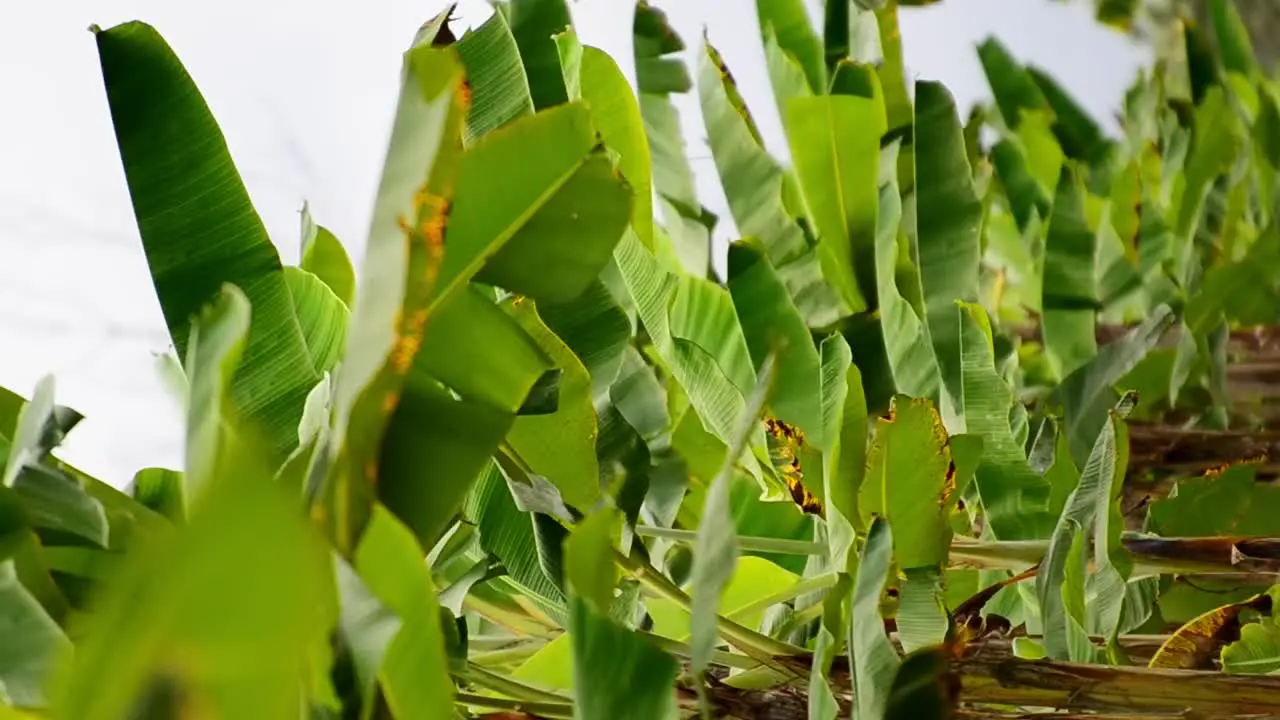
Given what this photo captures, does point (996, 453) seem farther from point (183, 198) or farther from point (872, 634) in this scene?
point (183, 198)

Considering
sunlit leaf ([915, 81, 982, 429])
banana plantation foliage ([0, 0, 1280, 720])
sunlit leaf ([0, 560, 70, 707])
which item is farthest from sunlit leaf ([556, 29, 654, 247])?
sunlit leaf ([0, 560, 70, 707])

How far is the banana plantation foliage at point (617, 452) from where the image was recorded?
205 millimetres

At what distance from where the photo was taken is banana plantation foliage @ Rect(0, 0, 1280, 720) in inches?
8.1

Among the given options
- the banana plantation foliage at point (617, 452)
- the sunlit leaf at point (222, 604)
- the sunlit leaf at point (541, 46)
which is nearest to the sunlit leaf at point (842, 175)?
the banana plantation foliage at point (617, 452)

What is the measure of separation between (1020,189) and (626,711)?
595 mm

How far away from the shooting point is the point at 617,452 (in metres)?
0.35

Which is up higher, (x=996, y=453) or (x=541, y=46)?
(x=541, y=46)

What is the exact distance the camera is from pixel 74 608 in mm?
250

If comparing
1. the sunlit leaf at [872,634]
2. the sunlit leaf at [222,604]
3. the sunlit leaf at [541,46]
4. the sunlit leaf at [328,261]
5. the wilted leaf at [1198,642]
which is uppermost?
the sunlit leaf at [541,46]

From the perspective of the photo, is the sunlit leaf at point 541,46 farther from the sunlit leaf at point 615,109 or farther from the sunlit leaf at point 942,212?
the sunlit leaf at point 942,212

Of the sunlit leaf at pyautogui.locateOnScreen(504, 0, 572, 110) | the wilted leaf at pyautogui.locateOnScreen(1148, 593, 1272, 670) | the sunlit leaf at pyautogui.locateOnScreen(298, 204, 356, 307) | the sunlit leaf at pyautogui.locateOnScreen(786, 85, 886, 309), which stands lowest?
the wilted leaf at pyautogui.locateOnScreen(1148, 593, 1272, 670)

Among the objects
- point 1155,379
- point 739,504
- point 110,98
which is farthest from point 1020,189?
point 110,98

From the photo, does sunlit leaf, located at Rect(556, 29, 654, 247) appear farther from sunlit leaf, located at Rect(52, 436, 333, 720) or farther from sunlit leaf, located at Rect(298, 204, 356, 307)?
sunlit leaf, located at Rect(52, 436, 333, 720)

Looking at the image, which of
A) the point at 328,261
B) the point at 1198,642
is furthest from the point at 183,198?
the point at 1198,642
